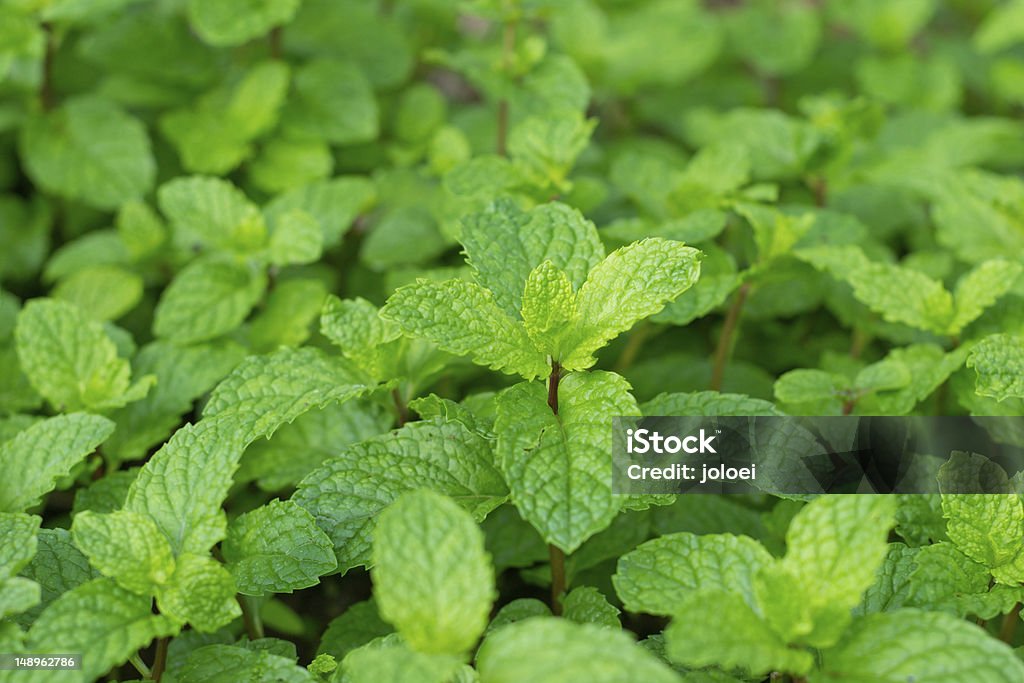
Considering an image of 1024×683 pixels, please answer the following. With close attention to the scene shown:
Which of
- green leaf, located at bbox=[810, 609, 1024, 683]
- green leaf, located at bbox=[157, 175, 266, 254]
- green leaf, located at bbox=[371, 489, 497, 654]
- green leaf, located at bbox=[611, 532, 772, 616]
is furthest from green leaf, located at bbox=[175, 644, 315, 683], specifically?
green leaf, located at bbox=[157, 175, 266, 254]

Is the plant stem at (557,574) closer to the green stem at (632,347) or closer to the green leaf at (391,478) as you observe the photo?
the green leaf at (391,478)

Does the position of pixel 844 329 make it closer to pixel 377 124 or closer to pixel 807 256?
pixel 807 256

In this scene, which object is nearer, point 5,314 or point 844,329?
point 5,314

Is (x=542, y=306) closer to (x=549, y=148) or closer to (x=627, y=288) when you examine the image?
(x=627, y=288)

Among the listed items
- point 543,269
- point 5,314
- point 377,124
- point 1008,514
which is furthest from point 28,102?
point 1008,514

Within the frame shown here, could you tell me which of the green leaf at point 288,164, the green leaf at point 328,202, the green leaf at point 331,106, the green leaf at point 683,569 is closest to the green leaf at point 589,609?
the green leaf at point 683,569
